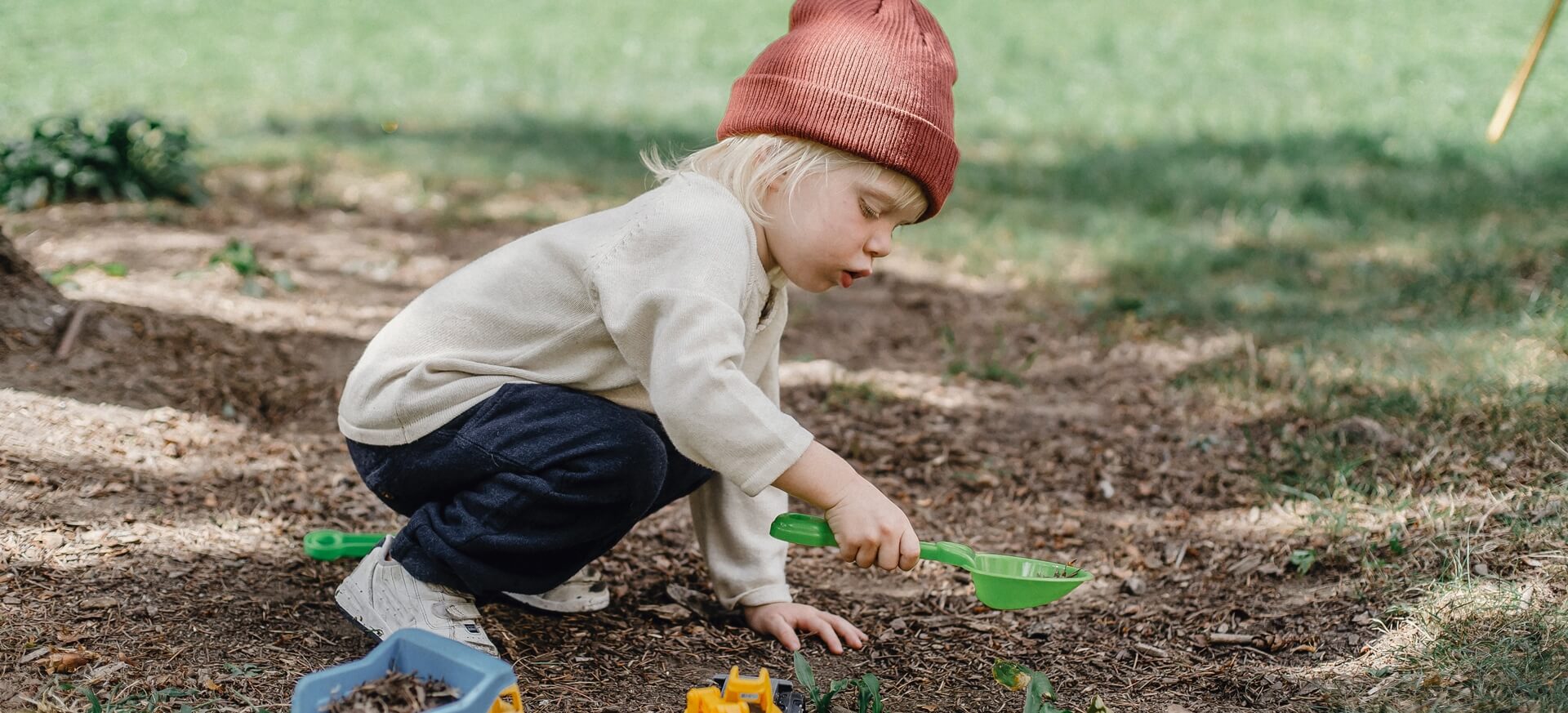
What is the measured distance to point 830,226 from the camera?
6.97 feet

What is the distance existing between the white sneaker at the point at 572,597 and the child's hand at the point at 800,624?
0.31 meters

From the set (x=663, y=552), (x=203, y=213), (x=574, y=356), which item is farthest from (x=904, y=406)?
(x=203, y=213)

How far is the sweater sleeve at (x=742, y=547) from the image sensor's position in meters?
2.55

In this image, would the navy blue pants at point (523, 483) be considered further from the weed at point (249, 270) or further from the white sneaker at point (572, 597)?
the weed at point (249, 270)

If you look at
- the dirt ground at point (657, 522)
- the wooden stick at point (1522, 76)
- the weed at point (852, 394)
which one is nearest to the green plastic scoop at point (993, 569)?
the dirt ground at point (657, 522)

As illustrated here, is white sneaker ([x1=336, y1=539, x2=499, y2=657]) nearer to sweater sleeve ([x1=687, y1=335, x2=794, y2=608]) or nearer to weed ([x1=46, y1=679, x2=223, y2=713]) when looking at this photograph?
weed ([x1=46, y1=679, x2=223, y2=713])

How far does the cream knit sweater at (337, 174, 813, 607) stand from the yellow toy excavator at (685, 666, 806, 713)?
29 cm

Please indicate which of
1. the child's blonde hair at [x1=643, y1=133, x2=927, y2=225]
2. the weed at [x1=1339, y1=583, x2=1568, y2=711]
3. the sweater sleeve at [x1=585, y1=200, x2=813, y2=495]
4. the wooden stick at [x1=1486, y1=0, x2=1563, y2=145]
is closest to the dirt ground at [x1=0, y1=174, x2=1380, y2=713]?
the weed at [x1=1339, y1=583, x2=1568, y2=711]

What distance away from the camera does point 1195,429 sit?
349 centimetres

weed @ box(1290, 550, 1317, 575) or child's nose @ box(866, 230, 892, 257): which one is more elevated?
child's nose @ box(866, 230, 892, 257)

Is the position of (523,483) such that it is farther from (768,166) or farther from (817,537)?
(768,166)

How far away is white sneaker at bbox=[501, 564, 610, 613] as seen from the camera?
8.39 feet

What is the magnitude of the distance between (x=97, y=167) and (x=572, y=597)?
11.0ft

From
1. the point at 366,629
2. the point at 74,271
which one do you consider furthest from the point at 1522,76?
the point at 74,271
